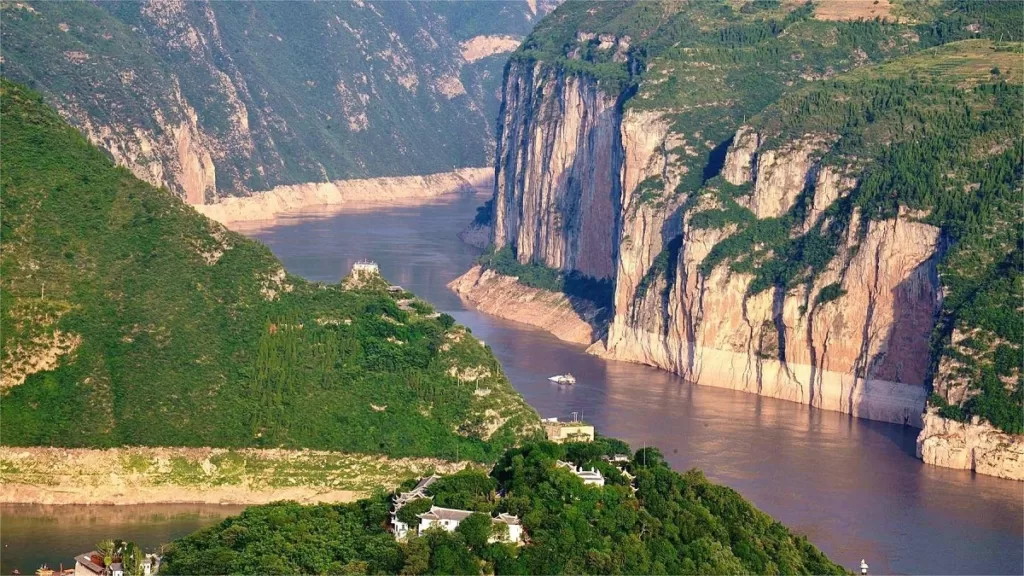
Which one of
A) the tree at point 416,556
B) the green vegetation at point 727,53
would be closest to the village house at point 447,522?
the tree at point 416,556

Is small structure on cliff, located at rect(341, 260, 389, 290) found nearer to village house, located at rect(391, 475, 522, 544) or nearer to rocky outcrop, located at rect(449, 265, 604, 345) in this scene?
rocky outcrop, located at rect(449, 265, 604, 345)

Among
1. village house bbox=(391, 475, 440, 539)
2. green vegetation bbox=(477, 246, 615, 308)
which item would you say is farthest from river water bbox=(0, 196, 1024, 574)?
village house bbox=(391, 475, 440, 539)

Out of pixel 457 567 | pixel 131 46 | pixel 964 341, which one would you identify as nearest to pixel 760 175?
pixel 964 341

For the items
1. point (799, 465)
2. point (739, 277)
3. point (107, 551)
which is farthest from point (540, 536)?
point (739, 277)

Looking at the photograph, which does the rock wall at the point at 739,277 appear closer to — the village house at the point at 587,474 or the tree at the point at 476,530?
the village house at the point at 587,474

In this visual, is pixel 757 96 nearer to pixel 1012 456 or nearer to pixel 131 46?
pixel 1012 456
